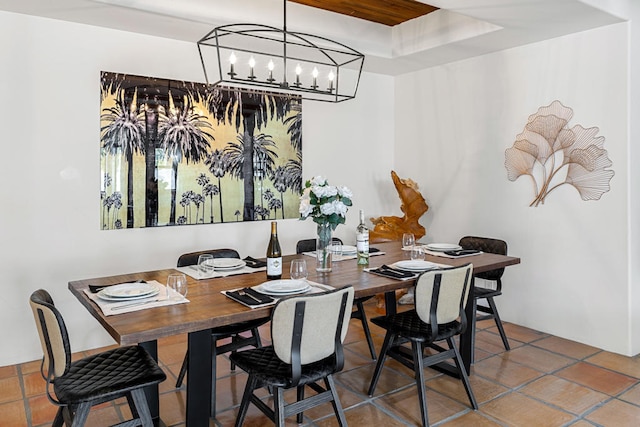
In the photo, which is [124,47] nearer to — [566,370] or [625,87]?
[625,87]

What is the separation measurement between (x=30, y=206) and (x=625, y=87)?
14.7 ft

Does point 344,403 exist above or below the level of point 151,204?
below

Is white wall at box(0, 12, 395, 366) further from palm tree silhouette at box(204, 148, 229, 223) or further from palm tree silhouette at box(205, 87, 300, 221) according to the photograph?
palm tree silhouette at box(204, 148, 229, 223)

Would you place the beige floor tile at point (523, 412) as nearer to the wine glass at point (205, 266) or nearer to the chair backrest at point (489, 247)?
the chair backrest at point (489, 247)

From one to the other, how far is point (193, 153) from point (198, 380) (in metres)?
2.34

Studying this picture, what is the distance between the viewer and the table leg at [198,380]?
211 cm

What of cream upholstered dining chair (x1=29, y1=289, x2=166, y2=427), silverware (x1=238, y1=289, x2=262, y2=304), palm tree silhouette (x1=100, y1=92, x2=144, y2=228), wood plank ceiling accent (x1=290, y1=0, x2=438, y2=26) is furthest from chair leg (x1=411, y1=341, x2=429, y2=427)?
wood plank ceiling accent (x1=290, y1=0, x2=438, y2=26)

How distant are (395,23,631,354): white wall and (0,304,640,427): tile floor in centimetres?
48

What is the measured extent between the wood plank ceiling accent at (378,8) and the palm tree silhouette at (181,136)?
135 centimetres

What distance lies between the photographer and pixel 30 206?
11.1 feet

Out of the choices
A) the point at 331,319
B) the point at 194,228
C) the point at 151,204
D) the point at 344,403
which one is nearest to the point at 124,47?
the point at 151,204

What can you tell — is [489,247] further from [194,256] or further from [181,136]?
[181,136]

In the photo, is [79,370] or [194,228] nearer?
[79,370]

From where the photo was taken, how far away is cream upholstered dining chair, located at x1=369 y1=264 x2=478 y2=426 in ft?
8.27
